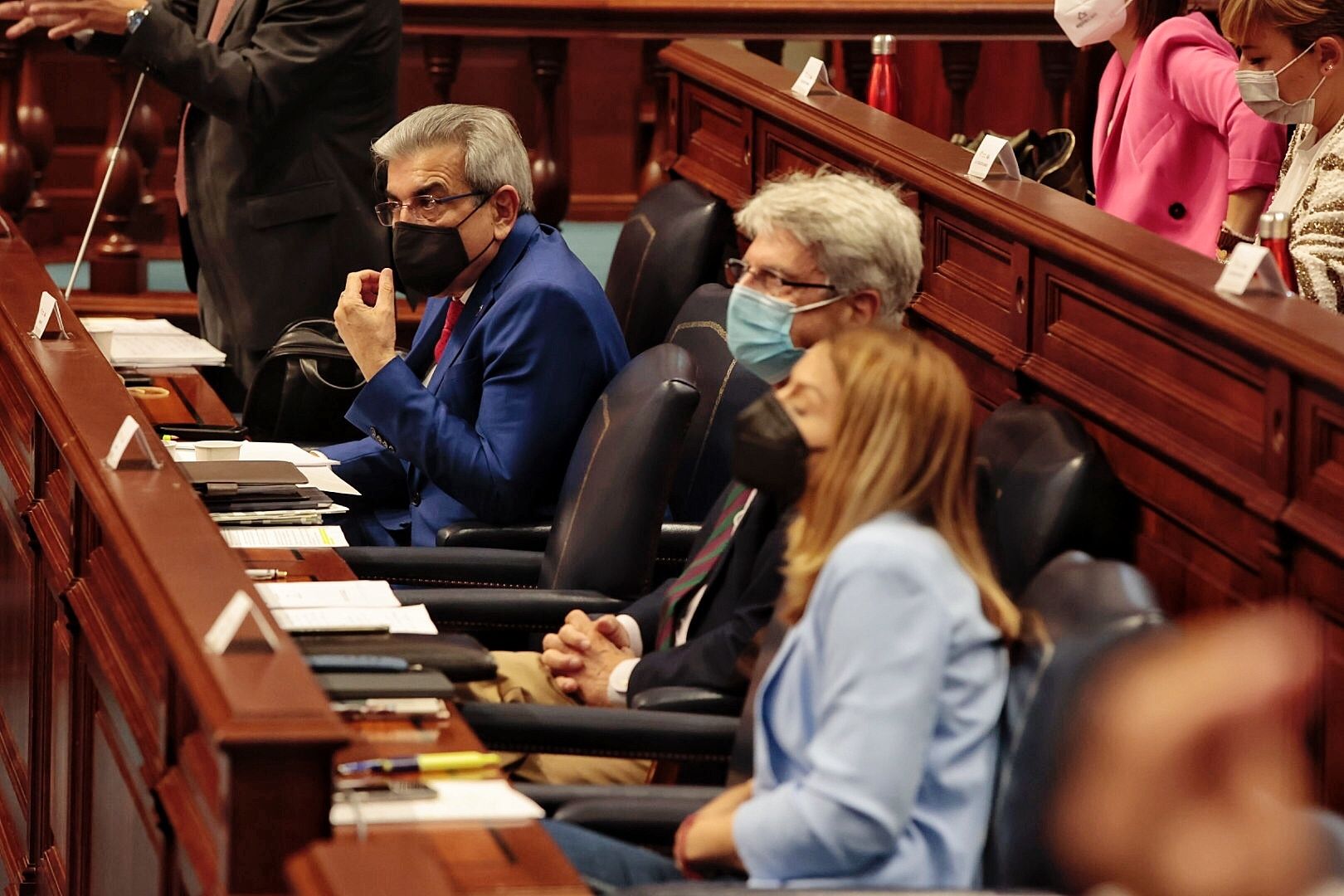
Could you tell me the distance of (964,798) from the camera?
197cm

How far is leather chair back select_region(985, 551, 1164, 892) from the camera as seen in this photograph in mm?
1908

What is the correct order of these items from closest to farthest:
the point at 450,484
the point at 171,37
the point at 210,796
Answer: the point at 210,796, the point at 450,484, the point at 171,37

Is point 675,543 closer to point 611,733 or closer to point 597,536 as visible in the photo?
point 597,536

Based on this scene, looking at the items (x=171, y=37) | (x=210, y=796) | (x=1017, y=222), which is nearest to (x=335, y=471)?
Result: (x=171, y=37)

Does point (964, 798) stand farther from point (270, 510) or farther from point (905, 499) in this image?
point (270, 510)

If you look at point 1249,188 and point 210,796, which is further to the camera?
point 1249,188

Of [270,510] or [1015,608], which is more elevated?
[1015,608]

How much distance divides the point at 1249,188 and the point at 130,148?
3382 millimetres

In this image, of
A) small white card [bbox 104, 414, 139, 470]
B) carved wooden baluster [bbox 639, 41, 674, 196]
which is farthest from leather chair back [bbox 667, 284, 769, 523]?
carved wooden baluster [bbox 639, 41, 674, 196]

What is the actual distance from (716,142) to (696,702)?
2.04 m

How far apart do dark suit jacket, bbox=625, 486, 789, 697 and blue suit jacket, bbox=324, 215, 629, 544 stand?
64 cm

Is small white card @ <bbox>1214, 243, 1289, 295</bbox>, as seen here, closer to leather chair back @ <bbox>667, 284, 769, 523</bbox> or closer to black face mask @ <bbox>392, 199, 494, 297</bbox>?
leather chair back @ <bbox>667, 284, 769, 523</bbox>

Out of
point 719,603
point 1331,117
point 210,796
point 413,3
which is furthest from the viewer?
point 413,3

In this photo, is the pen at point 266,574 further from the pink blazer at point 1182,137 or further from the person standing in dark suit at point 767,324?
the pink blazer at point 1182,137
